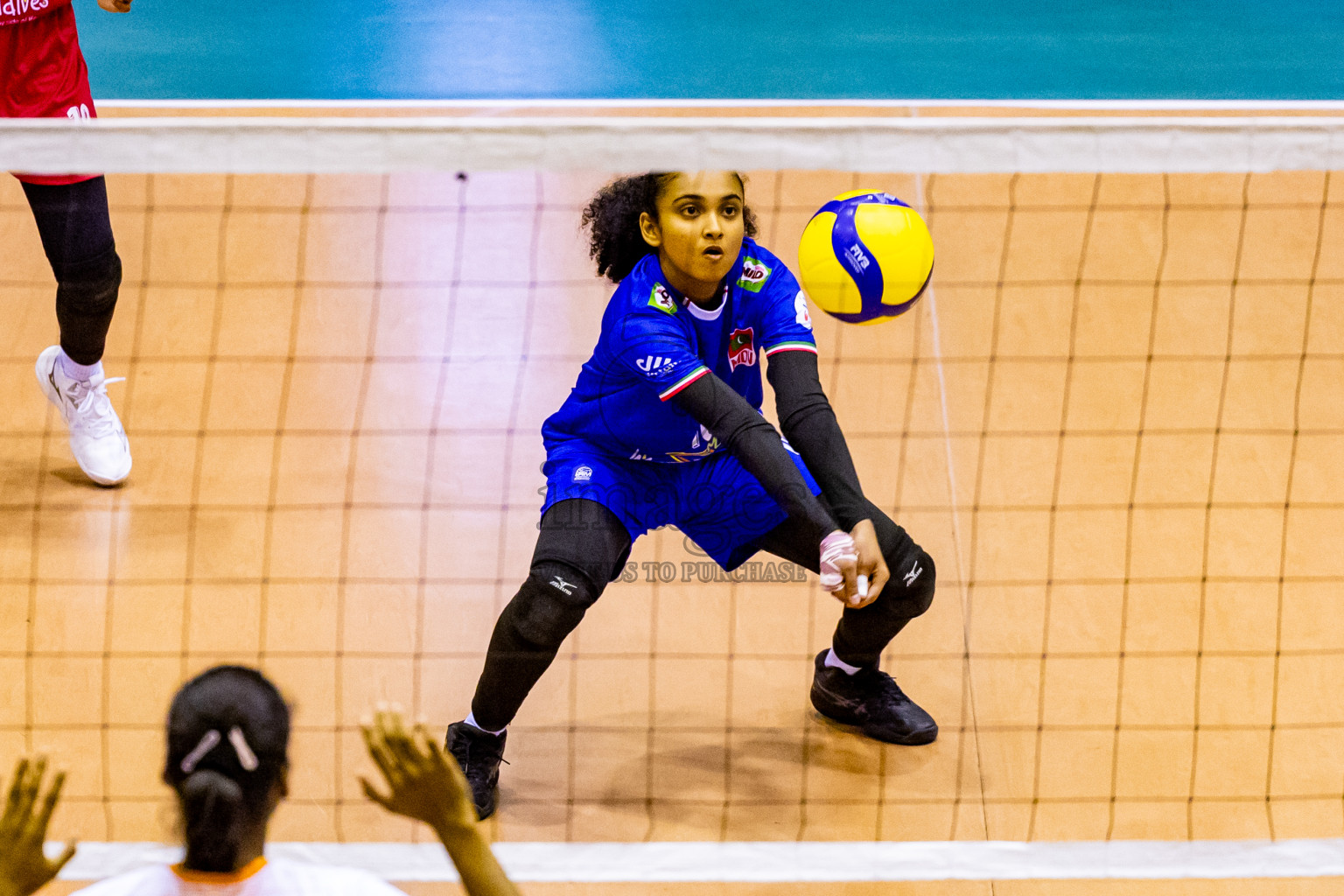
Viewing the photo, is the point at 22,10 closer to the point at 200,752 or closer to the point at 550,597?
the point at 550,597

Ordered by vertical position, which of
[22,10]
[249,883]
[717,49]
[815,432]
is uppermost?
[717,49]

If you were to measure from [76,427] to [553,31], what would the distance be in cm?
407

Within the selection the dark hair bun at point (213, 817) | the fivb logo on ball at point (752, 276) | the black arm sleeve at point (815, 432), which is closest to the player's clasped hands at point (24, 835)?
the dark hair bun at point (213, 817)

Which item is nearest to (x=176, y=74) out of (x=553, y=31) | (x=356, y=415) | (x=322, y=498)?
(x=553, y=31)

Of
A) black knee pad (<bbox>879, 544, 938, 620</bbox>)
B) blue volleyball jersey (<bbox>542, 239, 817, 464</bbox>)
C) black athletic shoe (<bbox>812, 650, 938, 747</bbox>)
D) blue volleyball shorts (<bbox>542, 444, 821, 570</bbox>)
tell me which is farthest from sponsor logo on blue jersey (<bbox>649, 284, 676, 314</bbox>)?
black athletic shoe (<bbox>812, 650, 938, 747</bbox>)

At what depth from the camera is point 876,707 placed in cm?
305

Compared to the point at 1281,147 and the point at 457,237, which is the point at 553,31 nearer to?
the point at 457,237

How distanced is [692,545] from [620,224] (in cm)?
116

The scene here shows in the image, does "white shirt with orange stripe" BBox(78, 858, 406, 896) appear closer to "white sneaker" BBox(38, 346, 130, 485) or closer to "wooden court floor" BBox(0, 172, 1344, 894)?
"wooden court floor" BBox(0, 172, 1344, 894)

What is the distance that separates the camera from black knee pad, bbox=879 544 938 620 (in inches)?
111

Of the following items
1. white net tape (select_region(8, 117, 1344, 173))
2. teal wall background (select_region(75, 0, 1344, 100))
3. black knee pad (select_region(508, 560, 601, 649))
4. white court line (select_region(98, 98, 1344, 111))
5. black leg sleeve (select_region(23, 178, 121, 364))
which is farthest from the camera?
teal wall background (select_region(75, 0, 1344, 100))

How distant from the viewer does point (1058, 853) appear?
97.7 inches

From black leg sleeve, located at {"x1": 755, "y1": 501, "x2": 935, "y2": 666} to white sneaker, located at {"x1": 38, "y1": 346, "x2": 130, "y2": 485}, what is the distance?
2.10m

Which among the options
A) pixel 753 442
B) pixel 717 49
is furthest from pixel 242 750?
pixel 717 49
